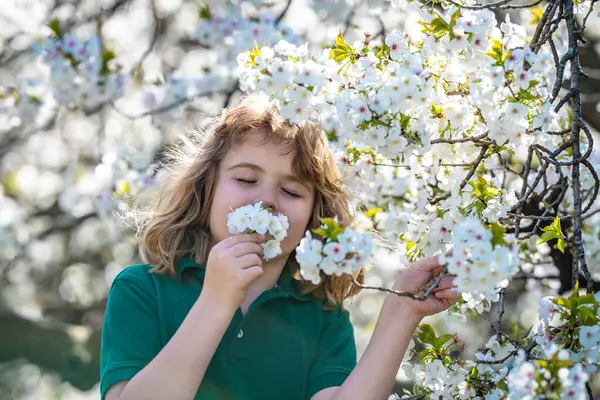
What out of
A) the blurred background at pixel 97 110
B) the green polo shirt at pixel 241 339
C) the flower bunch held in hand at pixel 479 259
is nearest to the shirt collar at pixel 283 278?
the green polo shirt at pixel 241 339

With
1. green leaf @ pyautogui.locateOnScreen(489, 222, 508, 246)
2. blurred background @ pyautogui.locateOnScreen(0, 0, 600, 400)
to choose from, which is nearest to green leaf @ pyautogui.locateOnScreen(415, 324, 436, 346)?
green leaf @ pyautogui.locateOnScreen(489, 222, 508, 246)

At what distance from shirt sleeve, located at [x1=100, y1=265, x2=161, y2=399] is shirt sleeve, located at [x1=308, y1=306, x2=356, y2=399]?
400 millimetres

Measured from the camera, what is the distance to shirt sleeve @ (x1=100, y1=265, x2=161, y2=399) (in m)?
1.94

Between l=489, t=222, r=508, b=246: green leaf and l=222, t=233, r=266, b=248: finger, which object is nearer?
l=489, t=222, r=508, b=246: green leaf

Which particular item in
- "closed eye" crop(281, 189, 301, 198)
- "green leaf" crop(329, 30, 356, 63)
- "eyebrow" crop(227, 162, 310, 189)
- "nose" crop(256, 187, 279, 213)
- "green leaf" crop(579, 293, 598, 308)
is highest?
"green leaf" crop(329, 30, 356, 63)

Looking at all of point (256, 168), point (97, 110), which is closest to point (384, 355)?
point (256, 168)

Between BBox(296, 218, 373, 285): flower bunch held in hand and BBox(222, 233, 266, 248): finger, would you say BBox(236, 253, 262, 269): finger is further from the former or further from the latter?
BBox(296, 218, 373, 285): flower bunch held in hand

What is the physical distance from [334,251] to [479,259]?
0.24 meters

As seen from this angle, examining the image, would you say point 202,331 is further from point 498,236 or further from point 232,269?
point 498,236

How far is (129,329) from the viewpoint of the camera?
1999mm

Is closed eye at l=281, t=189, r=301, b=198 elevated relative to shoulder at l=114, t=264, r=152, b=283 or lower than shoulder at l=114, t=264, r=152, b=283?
elevated

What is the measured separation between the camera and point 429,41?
1958 millimetres

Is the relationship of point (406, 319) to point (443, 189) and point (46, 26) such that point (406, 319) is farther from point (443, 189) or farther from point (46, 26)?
point (46, 26)

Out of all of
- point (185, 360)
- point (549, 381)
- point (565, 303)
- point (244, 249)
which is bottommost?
point (185, 360)
